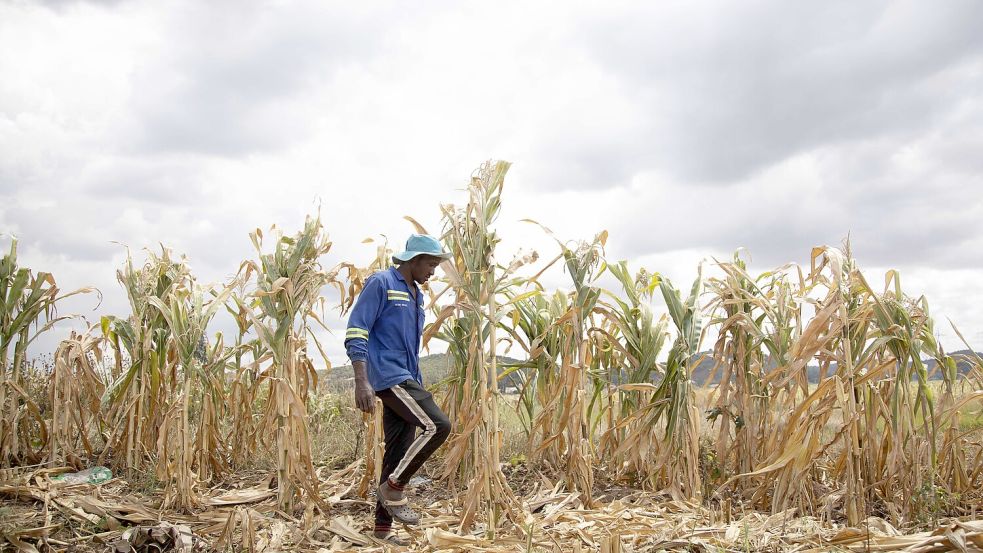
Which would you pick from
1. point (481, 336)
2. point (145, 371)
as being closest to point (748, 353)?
point (481, 336)

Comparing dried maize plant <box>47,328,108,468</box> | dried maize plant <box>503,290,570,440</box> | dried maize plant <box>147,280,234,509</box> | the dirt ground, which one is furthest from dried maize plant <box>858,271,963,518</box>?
dried maize plant <box>47,328,108,468</box>

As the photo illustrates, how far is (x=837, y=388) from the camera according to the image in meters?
4.51

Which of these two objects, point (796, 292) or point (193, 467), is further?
point (193, 467)

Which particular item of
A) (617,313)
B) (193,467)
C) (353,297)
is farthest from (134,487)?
(617,313)

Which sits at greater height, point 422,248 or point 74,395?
point 422,248

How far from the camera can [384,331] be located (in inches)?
190

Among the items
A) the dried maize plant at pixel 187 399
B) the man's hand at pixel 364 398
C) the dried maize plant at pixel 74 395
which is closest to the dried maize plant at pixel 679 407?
the man's hand at pixel 364 398

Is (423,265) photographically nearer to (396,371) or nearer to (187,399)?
(396,371)

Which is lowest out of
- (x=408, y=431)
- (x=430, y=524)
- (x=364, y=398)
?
(x=430, y=524)

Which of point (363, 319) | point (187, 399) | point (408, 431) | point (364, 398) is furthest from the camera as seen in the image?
point (187, 399)

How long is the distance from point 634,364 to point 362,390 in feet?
8.49

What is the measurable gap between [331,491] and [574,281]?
282cm

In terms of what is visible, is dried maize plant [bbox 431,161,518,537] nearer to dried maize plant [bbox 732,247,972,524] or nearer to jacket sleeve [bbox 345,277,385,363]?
jacket sleeve [bbox 345,277,385,363]

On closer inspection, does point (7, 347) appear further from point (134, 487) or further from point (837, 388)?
point (837, 388)
